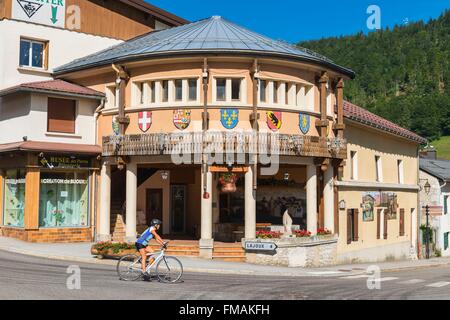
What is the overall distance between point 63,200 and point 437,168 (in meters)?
31.9

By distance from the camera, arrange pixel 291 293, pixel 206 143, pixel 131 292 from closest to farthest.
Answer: pixel 131 292
pixel 291 293
pixel 206 143

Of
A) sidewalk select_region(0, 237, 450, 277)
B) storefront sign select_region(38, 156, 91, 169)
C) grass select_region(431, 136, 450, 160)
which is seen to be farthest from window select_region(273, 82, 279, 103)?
grass select_region(431, 136, 450, 160)

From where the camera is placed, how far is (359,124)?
106ft

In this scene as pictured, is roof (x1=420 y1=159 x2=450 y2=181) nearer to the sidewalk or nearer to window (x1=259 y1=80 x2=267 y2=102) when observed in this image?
the sidewalk

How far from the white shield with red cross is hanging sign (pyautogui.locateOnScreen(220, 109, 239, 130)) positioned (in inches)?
123

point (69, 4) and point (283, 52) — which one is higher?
point (69, 4)

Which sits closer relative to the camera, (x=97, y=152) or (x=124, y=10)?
(x=97, y=152)

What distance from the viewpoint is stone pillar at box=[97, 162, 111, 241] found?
27406 millimetres

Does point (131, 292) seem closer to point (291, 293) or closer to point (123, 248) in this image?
point (291, 293)

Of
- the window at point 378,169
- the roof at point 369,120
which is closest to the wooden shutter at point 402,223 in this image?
the window at point 378,169

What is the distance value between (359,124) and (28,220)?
17244mm

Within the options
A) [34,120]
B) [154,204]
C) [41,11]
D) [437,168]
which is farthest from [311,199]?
[437,168]

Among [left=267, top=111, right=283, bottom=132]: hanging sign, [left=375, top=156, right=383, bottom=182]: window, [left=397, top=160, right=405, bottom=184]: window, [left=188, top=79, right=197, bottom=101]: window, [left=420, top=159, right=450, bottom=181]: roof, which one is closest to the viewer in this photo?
[left=267, top=111, right=283, bottom=132]: hanging sign
